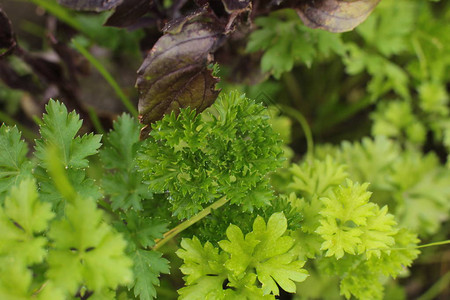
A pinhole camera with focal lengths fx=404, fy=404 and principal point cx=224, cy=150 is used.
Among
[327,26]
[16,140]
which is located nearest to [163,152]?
[16,140]

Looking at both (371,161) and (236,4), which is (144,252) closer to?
(236,4)

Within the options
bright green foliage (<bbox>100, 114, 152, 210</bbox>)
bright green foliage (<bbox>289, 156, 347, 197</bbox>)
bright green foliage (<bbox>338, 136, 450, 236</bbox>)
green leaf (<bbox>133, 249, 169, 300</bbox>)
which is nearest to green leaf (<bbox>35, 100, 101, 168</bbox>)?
bright green foliage (<bbox>100, 114, 152, 210</bbox>)

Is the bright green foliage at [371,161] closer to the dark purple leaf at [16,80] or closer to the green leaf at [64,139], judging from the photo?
the green leaf at [64,139]

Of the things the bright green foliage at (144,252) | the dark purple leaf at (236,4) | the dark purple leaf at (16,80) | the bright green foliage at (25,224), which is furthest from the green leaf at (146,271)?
the dark purple leaf at (16,80)

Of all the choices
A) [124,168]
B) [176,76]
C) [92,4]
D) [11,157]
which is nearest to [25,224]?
[11,157]

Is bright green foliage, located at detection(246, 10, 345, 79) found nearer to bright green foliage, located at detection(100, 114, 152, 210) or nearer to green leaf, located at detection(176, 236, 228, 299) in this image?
bright green foliage, located at detection(100, 114, 152, 210)

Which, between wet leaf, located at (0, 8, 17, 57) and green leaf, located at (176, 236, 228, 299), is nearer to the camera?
green leaf, located at (176, 236, 228, 299)

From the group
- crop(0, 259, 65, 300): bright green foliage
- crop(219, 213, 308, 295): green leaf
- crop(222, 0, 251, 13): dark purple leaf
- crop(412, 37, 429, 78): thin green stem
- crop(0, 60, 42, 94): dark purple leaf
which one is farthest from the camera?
crop(412, 37, 429, 78): thin green stem
